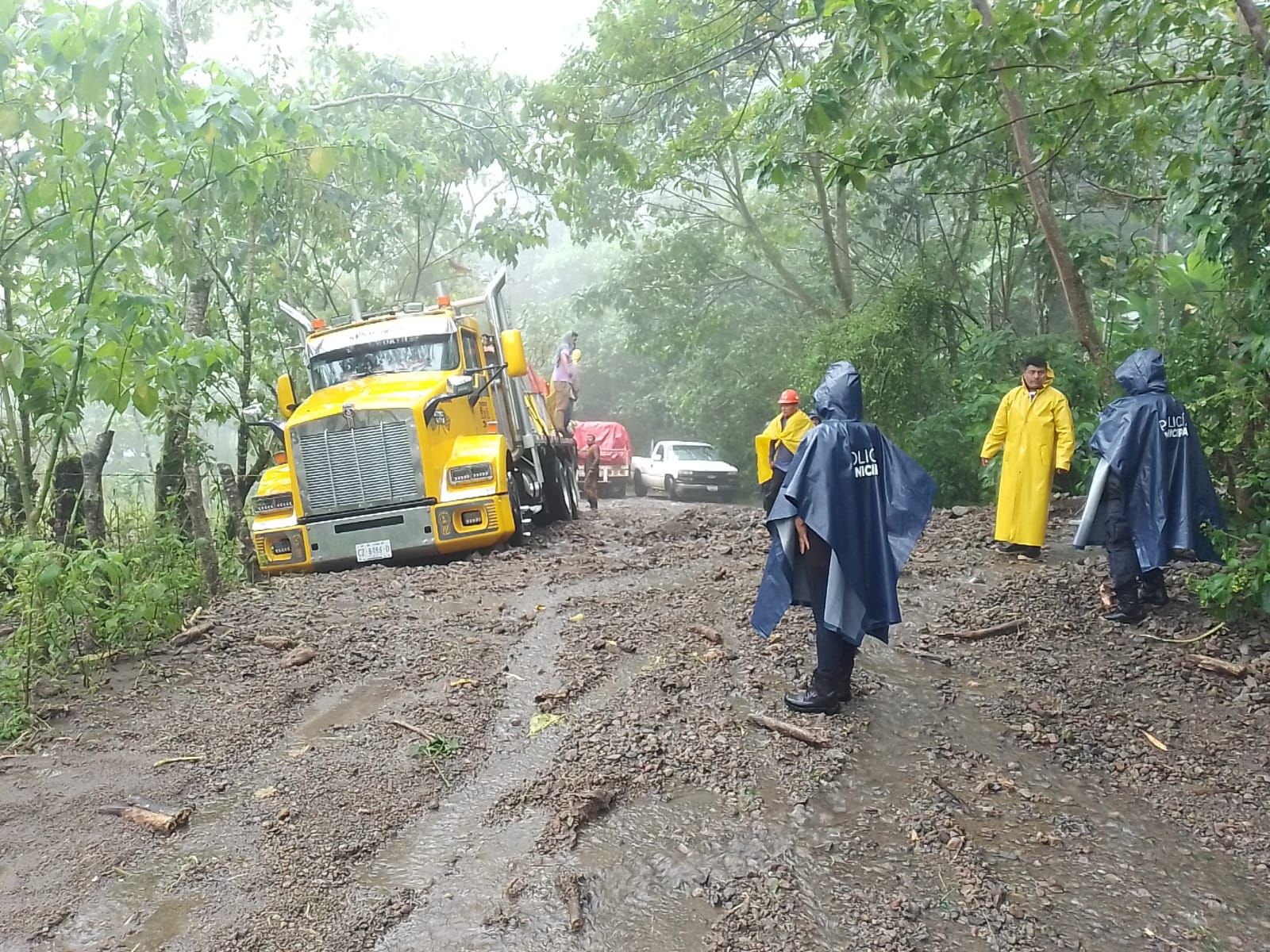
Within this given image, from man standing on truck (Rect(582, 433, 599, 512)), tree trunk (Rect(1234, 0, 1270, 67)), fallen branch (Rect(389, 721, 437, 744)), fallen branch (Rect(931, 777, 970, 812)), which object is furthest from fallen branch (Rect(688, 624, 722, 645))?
man standing on truck (Rect(582, 433, 599, 512))

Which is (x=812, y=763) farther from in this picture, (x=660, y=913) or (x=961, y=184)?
(x=961, y=184)

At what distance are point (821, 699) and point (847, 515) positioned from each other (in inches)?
36.1

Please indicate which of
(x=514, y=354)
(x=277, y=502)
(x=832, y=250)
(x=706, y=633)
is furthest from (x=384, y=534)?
(x=832, y=250)

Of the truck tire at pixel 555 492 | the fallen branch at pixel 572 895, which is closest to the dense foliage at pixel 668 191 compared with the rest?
the truck tire at pixel 555 492

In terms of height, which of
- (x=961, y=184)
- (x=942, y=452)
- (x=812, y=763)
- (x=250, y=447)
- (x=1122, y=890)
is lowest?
(x=1122, y=890)

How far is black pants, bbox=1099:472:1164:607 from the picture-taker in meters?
5.97

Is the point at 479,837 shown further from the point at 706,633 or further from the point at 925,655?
the point at 925,655

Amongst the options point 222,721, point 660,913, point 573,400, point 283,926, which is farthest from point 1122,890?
point 573,400

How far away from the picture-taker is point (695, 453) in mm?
21953

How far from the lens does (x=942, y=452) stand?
1206cm

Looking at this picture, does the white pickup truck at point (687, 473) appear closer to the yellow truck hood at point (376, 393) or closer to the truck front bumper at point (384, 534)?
the yellow truck hood at point (376, 393)

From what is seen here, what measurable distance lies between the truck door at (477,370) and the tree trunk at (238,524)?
2609 millimetres

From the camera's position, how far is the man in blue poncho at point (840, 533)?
4.48 m

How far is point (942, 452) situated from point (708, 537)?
364 centimetres
